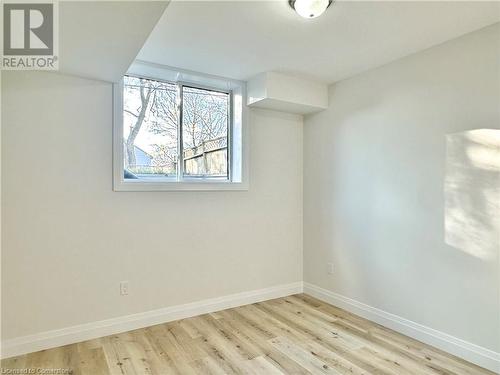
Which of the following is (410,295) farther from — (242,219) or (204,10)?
(204,10)

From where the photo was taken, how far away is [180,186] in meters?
3.10

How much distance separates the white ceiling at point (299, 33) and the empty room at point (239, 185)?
0.06 ft

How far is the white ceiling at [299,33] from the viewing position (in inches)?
81.5

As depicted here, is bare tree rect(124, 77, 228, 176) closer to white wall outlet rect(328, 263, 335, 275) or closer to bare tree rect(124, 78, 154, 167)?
bare tree rect(124, 78, 154, 167)

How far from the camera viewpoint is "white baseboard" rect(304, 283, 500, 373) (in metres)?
2.26

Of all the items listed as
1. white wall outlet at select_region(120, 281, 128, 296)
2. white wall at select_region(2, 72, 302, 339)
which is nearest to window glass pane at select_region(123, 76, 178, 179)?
white wall at select_region(2, 72, 302, 339)

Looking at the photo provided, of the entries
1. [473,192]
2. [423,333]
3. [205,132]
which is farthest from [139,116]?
[423,333]

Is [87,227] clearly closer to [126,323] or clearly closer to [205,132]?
[126,323]

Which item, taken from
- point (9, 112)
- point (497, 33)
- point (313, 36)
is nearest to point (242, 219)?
point (313, 36)

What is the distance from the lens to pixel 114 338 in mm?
2676

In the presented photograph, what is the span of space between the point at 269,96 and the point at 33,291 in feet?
8.75

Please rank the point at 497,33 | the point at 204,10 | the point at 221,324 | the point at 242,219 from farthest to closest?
1. the point at 242,219
2. the point at 221,324
3. the point at 497,33
4. the point at 204,10

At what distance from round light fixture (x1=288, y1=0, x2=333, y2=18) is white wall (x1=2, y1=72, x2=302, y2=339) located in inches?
63.8

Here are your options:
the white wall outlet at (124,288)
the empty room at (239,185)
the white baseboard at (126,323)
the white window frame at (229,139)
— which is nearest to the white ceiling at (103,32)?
the empty room at (239,185)
